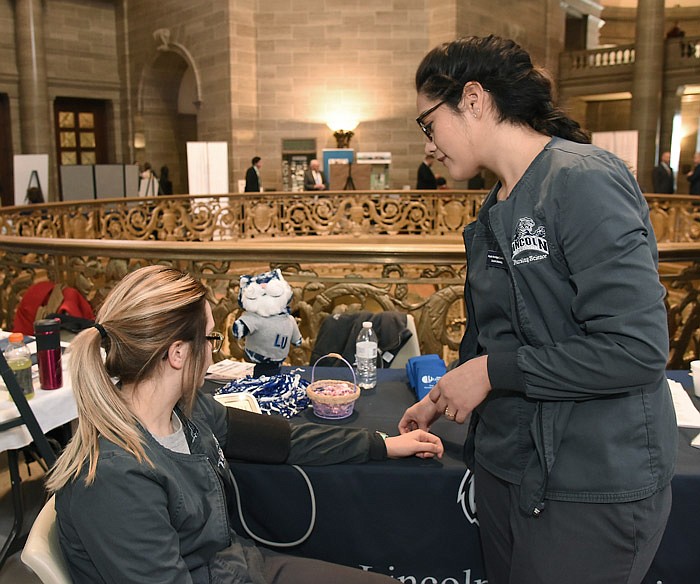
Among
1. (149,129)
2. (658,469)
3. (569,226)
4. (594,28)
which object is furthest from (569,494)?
(594,28)

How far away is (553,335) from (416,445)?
832mm

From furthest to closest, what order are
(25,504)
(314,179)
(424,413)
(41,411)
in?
(314,179) → (25,504) → (41,411) → (424,413)

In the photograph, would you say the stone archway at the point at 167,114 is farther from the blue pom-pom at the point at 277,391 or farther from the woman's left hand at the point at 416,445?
the woman's left hand at the point at 416,445

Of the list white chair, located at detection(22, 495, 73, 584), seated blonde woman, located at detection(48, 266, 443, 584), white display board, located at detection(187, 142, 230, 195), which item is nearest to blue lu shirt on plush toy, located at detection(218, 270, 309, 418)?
seated blonde woman, located at detection(48, 266, 443, 584)

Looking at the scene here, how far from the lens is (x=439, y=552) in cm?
204

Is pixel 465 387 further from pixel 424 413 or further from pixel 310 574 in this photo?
pixel 310 574

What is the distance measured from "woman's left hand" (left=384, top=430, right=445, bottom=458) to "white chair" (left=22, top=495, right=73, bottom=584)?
95 centimetres

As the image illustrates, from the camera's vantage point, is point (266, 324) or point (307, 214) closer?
point (266, 324)

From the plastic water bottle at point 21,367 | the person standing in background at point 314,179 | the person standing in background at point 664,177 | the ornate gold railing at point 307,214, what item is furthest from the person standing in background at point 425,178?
the plastic water bottle at point 21,367

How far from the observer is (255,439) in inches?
79.0

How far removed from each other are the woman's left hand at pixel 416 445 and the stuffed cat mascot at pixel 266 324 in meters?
0.89

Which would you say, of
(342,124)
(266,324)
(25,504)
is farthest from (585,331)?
(342,124)

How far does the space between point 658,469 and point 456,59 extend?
884 mm

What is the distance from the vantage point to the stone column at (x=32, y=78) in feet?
55.0
